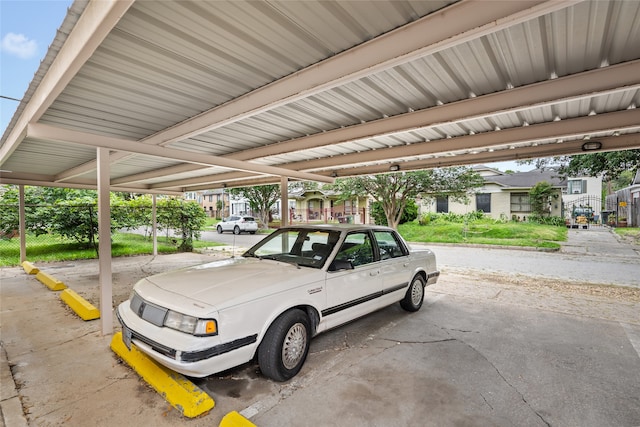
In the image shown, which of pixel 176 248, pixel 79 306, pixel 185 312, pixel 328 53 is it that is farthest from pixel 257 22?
pixel 176 248

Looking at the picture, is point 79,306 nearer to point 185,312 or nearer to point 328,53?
point 185,312

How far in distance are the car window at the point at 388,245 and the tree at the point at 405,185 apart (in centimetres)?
722

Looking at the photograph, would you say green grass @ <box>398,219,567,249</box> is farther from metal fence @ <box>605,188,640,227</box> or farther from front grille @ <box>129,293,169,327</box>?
front grille @ <box>129,293,169,327</box>

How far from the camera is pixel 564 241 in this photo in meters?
14.9

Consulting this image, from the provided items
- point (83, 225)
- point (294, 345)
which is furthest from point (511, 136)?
point (83, 225)

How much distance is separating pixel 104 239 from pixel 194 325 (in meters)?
2.86

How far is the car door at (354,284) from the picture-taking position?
3.53 meters

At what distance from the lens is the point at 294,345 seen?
3.14m

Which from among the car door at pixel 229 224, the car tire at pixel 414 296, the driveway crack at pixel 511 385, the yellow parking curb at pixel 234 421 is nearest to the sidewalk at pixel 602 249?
the car tire at pixel 414 296

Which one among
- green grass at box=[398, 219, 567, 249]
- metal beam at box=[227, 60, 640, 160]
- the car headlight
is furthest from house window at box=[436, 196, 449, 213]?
the car headlight

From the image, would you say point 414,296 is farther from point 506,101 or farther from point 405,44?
point 405,44

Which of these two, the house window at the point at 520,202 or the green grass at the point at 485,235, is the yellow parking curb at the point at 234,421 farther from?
the house window at the point at 520,202

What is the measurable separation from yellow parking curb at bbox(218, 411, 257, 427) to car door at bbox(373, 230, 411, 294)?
8.08 ft

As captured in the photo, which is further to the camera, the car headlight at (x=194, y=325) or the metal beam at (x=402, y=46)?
the car headlight at (x=194, y=325)
